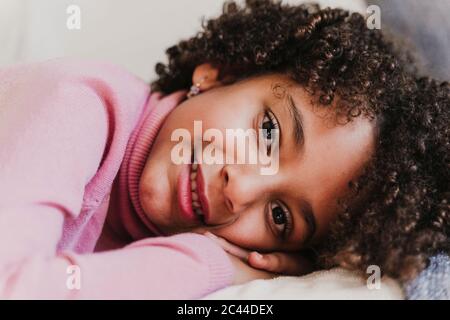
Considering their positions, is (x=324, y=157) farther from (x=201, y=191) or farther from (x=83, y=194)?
(x=83, y=194)

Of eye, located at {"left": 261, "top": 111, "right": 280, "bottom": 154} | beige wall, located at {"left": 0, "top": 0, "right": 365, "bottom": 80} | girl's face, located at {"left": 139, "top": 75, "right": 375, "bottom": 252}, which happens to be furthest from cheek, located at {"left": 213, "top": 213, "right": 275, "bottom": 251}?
beige wall, located at {"left": 0, "top": 0, "right": 365, "bottom": 80}

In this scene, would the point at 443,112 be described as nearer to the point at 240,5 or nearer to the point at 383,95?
the point at 383,95

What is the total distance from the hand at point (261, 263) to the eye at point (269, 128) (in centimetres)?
14

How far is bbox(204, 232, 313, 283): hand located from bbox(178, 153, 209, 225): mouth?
0.03 m

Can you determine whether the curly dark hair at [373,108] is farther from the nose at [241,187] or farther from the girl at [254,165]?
the nose at [241,187]

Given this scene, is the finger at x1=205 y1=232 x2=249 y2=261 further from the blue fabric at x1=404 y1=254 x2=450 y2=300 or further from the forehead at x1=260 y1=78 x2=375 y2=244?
the blue fabric at x1=404 y1=254 x2=450 y2=300

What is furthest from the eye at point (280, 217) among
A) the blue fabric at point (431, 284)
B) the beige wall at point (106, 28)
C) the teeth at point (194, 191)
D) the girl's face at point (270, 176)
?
the beige wall at point (106, 28)

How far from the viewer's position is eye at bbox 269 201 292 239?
845 millimetres

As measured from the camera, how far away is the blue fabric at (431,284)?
66 centimetres

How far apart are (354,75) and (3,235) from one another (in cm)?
53
